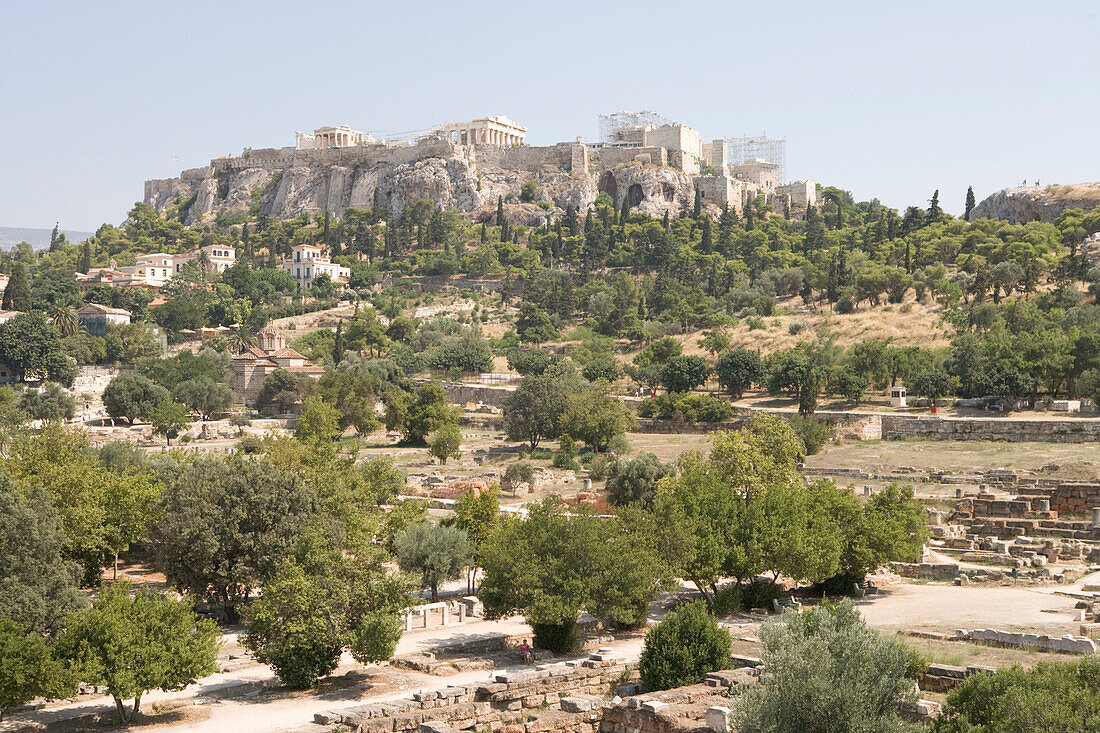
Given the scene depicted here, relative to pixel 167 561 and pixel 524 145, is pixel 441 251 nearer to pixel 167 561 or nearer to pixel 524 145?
pixel 524 145

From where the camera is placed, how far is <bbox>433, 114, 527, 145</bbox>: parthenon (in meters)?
149

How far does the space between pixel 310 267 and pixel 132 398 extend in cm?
4506

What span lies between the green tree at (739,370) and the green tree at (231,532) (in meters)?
43.8

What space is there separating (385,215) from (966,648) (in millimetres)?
113386

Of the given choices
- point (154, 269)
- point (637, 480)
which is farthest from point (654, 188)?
point (637, 480)

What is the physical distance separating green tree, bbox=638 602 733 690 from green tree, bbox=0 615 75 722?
9.67m

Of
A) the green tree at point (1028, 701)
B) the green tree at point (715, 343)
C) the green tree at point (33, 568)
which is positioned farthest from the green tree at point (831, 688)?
the green tree at point (715, 343)

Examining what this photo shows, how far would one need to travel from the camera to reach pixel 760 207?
132 meters

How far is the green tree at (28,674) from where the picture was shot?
1939cm

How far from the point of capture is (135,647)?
19.9 meters

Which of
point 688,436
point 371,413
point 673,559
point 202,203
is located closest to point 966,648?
point 673,559

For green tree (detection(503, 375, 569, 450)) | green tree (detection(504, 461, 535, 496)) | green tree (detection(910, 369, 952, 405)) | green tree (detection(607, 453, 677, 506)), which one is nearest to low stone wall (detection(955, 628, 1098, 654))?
green tree (detection(607, 453, 677, 506))

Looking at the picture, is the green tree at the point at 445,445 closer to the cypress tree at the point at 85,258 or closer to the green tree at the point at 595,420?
the green tree at the point at 595,420

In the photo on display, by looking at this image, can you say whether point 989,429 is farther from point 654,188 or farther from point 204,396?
point 654,188
